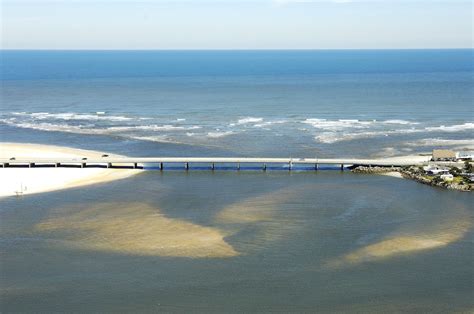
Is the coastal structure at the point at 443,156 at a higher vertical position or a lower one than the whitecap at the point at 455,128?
lower

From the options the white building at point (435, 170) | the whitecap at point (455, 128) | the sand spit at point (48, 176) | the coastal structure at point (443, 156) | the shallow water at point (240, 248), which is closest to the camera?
the shallow water at point (240, 248)

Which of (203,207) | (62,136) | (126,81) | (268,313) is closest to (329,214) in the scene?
(203,207)

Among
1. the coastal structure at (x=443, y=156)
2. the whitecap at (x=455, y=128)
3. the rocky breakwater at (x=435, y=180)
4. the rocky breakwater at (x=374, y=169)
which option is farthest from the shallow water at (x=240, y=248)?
the whitecap at (x=455, y=128)

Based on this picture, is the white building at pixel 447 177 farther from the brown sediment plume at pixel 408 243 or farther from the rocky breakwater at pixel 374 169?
the brown sediment plume at pixel 408 243

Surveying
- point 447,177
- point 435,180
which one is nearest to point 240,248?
point 435,180

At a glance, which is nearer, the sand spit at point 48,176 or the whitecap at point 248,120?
the sand spit at point 48,176

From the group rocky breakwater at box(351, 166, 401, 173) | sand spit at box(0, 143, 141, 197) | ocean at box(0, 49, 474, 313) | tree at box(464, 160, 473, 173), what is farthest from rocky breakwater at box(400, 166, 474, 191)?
sand spit at box(0, 143, 141, 197)

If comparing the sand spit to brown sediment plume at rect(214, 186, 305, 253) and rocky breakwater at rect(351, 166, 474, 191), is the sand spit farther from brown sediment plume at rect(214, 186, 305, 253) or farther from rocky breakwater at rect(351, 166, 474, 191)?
rocky breakwater at rect(351, 166, 474, 191)
